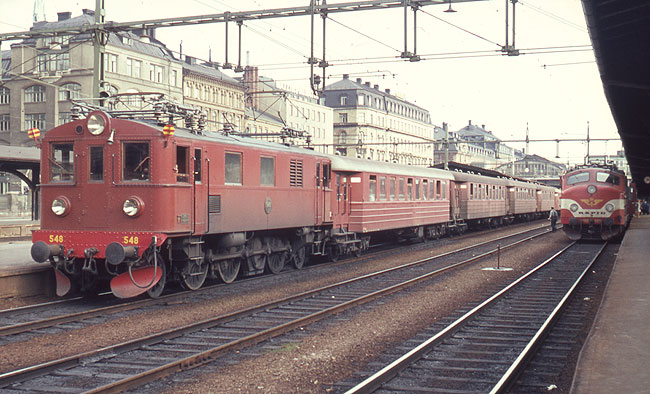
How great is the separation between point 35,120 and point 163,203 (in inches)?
2339

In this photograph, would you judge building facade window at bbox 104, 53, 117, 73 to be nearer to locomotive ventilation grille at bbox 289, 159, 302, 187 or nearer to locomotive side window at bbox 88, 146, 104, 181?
locomotive ventilation grille at bbox 289, 159, 302, 187

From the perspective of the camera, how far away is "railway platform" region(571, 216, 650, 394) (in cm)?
662

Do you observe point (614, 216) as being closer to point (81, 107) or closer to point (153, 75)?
point (81, 107)

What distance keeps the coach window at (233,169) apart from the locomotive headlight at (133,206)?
102 inches

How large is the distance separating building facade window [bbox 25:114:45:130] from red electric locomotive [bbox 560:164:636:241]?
171 ft

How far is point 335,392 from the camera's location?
760 centimetres

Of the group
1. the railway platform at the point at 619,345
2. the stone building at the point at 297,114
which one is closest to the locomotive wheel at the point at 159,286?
the railway platform at the point at 619,345

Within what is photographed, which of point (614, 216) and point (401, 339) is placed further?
point (614, 216)

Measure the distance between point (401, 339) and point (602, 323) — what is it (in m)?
2.78

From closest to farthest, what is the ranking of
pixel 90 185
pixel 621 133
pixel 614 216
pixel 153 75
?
pixel 90 185, pixel 621 133, pixel 614 216, pixel 153 75

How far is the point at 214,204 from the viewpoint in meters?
15.0

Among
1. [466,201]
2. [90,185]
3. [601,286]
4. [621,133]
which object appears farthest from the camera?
[466,201]

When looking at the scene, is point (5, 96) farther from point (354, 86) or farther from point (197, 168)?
point (197, 168)

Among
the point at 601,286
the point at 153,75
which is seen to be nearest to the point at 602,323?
the point at 601,286
